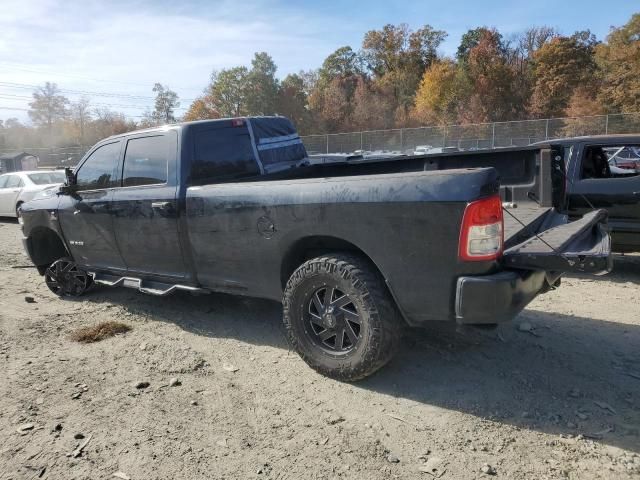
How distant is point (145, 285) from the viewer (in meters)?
4.95

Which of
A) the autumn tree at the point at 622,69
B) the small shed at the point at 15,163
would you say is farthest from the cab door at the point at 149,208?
the autumn tree at the point at 622,69

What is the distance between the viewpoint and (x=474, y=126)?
33719 millimetres

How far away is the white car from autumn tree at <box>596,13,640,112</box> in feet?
142

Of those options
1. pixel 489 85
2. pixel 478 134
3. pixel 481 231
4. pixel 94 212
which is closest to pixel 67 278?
pixel 94 212

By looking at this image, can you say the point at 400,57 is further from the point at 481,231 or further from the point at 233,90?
the point at 481,231

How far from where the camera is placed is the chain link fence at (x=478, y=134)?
28.3 meters

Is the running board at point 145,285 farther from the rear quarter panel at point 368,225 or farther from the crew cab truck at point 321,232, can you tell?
the rear quarter panel at point 368,225

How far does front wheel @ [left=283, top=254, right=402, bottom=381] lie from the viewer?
328cm

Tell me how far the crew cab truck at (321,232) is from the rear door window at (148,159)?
2 centimetres

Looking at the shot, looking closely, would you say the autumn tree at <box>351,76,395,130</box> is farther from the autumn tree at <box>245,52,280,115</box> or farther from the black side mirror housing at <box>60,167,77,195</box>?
the black side mirror housing at <box>60,167,77,195</box>

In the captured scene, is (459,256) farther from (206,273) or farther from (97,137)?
(97,137)

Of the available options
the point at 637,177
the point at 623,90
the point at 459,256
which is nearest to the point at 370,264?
the point at 459,256

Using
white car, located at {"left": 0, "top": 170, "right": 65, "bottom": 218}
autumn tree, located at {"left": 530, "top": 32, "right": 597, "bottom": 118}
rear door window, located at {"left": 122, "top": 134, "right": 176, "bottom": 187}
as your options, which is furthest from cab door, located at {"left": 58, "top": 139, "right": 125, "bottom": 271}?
autumn tree, located at {"left": 530, "top": 32, "right": 597, "bottom": 118}

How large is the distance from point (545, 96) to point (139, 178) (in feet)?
185
